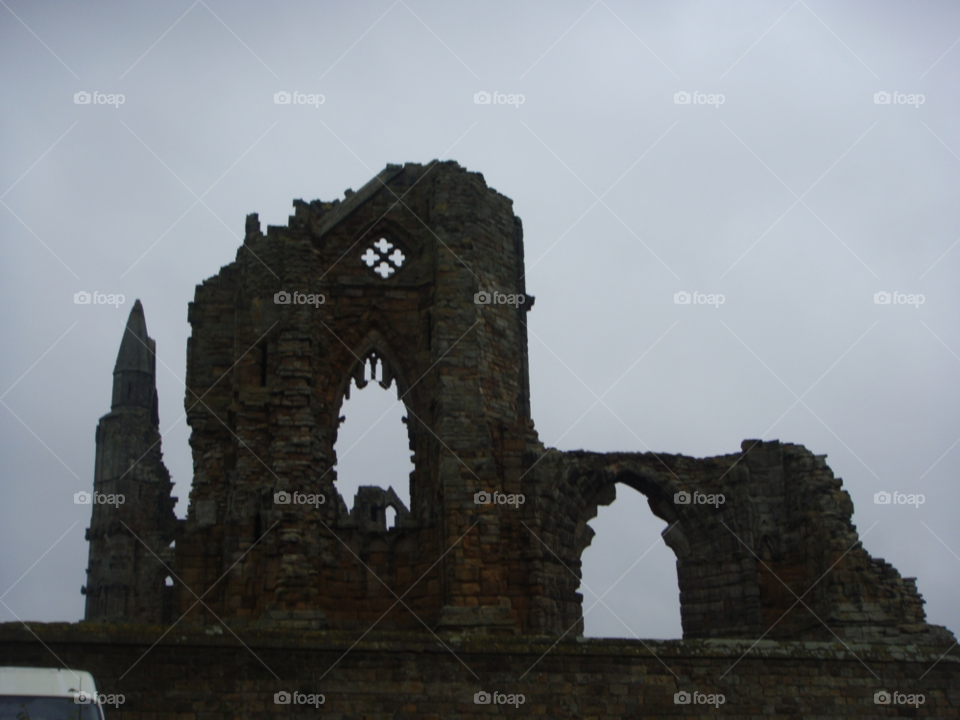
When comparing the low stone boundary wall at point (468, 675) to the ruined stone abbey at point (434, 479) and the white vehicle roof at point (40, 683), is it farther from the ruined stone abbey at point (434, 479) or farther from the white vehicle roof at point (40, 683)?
the white vehicle roof at point (40, 683)

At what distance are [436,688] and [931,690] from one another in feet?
23.6

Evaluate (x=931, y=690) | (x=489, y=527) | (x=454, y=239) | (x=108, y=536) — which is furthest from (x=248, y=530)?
(x=108, y=536)

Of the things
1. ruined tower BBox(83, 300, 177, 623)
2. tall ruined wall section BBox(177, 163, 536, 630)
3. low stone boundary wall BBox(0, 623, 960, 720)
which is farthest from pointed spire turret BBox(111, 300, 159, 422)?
low stone boundary wall BBox(0, 623, 960, 720)

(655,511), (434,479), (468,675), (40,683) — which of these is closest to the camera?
(40,683)

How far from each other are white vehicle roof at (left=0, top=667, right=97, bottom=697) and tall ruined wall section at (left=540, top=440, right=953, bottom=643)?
11964 millimetres

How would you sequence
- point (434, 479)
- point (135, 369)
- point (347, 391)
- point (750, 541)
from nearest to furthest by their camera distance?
point (434, 479) → point (750, 541) → point (347, 391) → point (135, 369)

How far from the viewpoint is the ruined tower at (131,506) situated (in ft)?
107

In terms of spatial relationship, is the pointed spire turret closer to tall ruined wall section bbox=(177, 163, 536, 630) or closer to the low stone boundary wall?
tall ruined wall section bbox=(177, 163, 536, 630)

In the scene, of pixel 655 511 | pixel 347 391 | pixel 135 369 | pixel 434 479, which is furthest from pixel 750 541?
pixel 135 369

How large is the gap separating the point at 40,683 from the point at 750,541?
1511 centimetres

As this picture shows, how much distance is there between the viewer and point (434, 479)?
20.3m

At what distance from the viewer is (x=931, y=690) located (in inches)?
610

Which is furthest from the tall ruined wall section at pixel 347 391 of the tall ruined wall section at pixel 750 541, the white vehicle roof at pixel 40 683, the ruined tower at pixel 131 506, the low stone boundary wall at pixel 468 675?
the ruined tower at pixel 131 506

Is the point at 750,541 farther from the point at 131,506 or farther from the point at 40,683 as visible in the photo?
the point at 131,506
